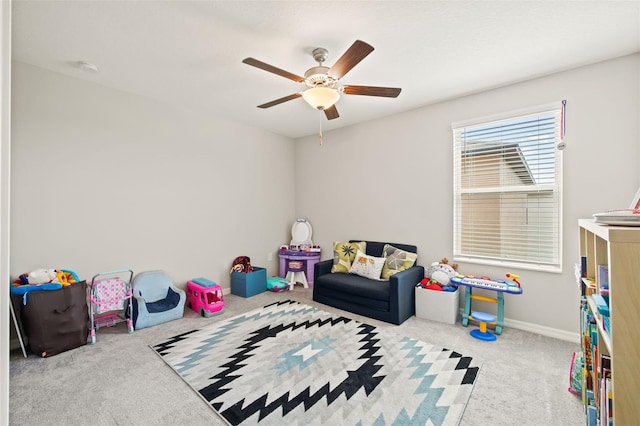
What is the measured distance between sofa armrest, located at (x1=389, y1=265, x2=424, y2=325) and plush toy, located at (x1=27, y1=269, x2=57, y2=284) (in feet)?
10.4

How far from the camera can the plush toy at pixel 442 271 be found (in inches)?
124

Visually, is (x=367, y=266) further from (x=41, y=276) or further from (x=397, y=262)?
(x=41, y=276)

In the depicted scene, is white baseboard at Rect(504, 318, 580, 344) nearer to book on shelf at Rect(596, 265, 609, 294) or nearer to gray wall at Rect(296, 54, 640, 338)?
gray wall at Rect(296, 54, 640, 338)

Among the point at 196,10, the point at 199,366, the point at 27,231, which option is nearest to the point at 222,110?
the point at 196,10

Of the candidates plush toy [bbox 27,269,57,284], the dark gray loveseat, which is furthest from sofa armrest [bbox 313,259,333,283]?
plush toy [bbox 27,269,57,284]

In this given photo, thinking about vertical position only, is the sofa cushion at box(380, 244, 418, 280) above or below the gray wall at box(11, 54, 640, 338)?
below

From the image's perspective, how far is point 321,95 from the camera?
7.57 feet

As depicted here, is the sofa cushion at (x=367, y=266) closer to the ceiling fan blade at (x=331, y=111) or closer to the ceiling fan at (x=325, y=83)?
the ceiling fan blade at (x=331, y=111)

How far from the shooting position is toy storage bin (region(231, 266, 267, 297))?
3.96 meters

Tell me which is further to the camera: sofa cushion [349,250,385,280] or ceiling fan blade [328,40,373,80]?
sofa cushion [349,250,385,280]

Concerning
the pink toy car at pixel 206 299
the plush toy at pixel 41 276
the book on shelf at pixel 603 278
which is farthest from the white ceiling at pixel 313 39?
the pink toy car at pixel 206 299

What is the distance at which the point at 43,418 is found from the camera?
1.68 metres

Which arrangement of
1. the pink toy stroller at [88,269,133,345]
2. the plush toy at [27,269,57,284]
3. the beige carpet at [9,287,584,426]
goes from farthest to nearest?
the pink toy stroller at [88,269,133,345], the plush toy at [27,269,57,284], the beige carpet at [9,287,584,426]

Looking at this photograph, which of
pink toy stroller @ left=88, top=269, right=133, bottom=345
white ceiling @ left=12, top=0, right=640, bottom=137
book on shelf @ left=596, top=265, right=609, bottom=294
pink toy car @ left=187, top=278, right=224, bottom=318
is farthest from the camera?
pink toy car @ left=187, top=278, right=224, bottom=318
